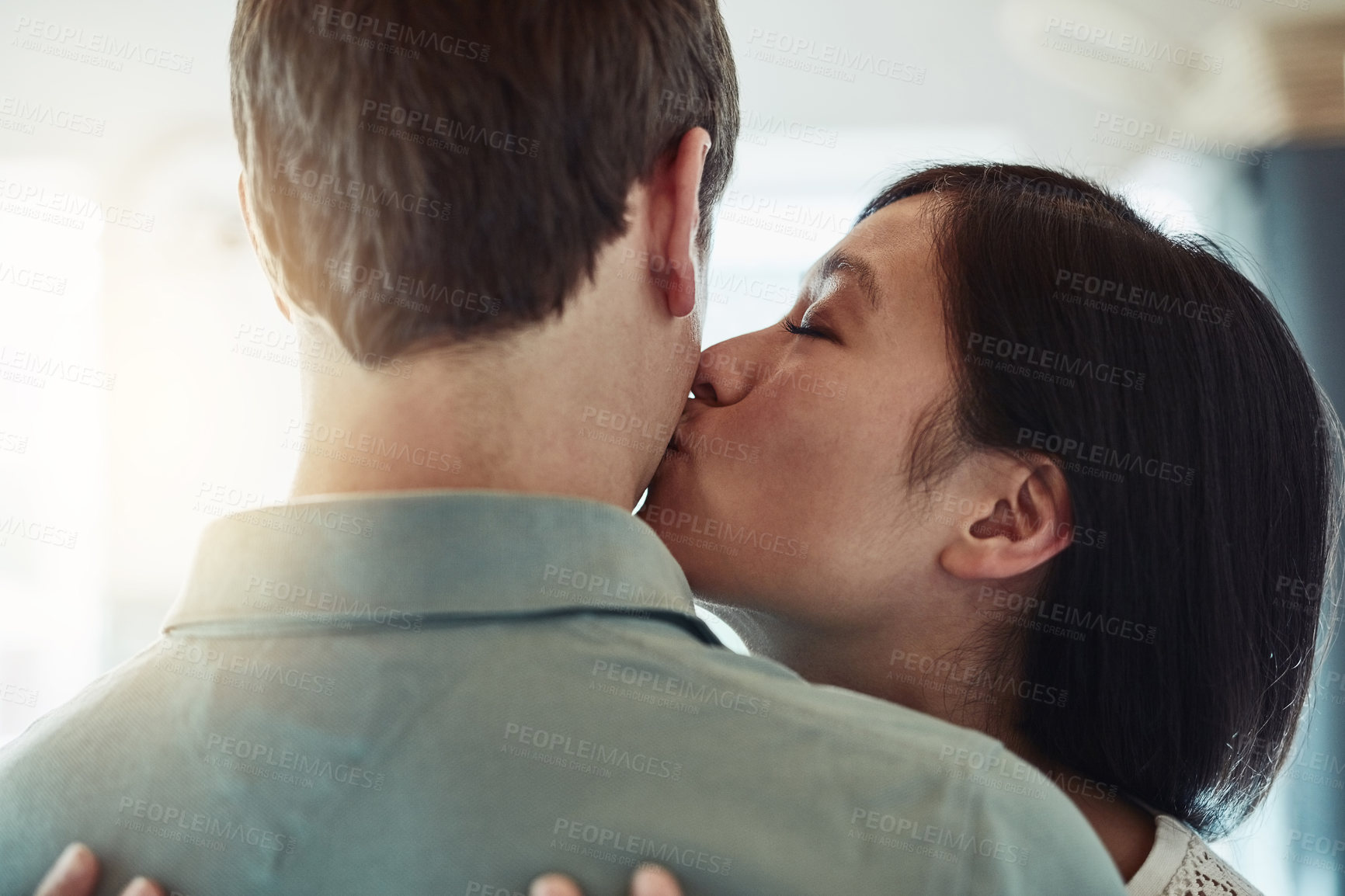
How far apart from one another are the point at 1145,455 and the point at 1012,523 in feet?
0.48

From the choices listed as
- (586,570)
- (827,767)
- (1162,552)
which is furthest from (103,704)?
(1162,552)

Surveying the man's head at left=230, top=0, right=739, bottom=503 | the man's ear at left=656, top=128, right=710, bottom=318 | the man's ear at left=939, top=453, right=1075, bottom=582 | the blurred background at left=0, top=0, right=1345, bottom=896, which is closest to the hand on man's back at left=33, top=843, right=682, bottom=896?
the man's head at left=230, top=0, right=739, bottom=503

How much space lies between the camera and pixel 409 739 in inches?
23.5

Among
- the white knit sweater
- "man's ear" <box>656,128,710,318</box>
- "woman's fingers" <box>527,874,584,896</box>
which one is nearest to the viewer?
"woman's fingers" <box>527,874,584,896</box>

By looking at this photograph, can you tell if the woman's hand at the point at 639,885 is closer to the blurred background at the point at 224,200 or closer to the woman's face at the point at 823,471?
the woman's face at the point at 823,471

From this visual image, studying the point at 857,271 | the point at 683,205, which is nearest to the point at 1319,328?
the point at 857,271

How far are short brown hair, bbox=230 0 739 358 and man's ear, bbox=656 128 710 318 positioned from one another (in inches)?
1.8

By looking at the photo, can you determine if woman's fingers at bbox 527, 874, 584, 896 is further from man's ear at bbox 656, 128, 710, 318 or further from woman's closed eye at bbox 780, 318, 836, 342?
woman's closed eye at bbox 780, 318, 836, 342

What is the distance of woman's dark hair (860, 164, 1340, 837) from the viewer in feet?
3.42

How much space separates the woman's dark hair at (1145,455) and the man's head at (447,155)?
1.57ft

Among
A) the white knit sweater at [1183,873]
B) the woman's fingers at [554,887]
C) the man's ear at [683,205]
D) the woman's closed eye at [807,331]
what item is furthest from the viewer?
the woman's closed eye at [807,331]

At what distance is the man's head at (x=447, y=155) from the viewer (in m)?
0.65

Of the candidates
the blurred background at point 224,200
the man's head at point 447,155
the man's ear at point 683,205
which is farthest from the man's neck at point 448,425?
the blurred background at point 224,200

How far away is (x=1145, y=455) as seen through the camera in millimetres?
1054
